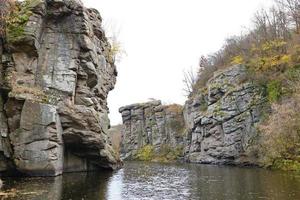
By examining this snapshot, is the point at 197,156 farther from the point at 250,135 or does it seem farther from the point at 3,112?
the point at 3,112

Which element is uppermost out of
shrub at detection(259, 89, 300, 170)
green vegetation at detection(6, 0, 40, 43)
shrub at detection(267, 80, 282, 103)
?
green vegetation at detection(6, 0, 40, 43)

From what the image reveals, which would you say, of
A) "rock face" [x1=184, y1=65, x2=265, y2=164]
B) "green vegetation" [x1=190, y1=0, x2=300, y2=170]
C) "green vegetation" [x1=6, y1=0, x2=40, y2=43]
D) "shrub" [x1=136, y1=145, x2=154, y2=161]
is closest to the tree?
"green vegetation" [x1=6, y1=0, x2=40, y2=43]

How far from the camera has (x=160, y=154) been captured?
88.3m

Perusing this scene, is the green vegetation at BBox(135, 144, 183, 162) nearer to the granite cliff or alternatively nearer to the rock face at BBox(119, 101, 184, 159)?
the rock face at BBox(119, 101, 184, 159)

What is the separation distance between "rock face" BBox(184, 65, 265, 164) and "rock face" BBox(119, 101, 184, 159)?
18171 millimetres

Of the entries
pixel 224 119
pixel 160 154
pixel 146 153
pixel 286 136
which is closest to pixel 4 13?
pixel 286 136

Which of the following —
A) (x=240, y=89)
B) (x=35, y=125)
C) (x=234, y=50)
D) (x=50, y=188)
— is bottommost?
(x=50, y=188)

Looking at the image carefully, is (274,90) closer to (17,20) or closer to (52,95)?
(52,95)

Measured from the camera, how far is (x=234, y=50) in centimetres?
7625

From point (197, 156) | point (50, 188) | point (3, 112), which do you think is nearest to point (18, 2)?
point (3, 112)

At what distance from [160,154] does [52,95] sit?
182ft

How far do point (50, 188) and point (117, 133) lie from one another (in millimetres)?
113285

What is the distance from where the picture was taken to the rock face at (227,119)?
184ft

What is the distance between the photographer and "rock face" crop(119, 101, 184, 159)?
8950cm
